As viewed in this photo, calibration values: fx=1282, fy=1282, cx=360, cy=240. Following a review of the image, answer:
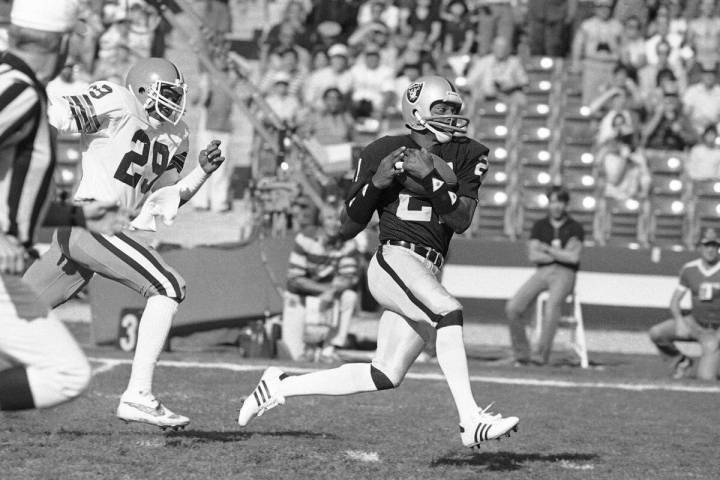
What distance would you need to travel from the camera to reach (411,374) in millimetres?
10250

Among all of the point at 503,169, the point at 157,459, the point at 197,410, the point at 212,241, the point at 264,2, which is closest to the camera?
the point at 157,459

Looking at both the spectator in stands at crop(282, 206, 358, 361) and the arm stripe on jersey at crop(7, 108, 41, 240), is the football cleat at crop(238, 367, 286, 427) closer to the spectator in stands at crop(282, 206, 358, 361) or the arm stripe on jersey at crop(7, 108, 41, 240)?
the arm stripe on jersey at crop(7, 108, 41, 240)

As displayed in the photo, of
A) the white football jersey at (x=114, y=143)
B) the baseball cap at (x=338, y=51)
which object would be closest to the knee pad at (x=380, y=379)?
the white football jersey at (x=114, y=143)

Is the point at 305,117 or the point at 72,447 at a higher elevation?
the point at 305,117

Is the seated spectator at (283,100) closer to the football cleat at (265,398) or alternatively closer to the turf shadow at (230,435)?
the turf shadow at (230,435)

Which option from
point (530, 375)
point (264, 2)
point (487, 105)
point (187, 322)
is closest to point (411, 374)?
point (530, 375)

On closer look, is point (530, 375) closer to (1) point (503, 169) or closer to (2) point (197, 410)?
(2) point (197, 410)

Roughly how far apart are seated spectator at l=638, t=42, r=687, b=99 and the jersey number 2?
10.1m

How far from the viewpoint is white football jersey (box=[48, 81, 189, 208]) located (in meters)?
6.27

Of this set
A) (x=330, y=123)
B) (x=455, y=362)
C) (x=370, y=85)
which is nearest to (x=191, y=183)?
(x=455, y=362)

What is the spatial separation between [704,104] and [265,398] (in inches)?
411

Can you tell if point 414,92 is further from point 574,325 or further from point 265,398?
point 574,325

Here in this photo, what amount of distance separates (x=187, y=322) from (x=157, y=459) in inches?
240

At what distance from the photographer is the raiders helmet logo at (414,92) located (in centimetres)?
616
